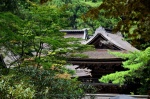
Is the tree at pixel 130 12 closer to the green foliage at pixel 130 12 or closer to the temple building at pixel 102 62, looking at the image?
the green foliage at pixel 130 12

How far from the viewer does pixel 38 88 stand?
16.5 feet

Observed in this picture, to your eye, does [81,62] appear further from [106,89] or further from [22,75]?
[22,75]

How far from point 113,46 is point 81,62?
162 centimetres

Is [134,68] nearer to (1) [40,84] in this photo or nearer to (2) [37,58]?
(2) [37,58]

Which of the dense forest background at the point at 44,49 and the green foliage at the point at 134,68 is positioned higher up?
the dense forest background at the point at 44,49

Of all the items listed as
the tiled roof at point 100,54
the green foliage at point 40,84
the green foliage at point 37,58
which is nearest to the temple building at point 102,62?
the tiled roof at point 100,54

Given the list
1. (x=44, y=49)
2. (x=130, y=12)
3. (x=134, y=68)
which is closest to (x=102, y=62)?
(x=134, y=68)

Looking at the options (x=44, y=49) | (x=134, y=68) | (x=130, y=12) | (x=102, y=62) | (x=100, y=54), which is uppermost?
(x=130, y=12)

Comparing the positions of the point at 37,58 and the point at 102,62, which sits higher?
the point at 37,58

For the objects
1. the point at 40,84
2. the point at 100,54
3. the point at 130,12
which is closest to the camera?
the point at 130,12

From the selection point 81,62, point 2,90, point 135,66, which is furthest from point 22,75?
point 81,62

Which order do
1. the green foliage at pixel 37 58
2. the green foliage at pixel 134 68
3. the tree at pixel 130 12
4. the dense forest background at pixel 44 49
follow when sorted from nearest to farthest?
the tree at pixel 130 12 → the dense forest background at pixel 44 49 → the green foliage at pixel 37 58 → the green foliage at pixel 134 68

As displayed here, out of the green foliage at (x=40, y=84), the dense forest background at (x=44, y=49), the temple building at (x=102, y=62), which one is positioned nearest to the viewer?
the dense forest background at (x=44, y=49)

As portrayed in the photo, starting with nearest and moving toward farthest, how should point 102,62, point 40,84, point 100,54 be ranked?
point 40,84 < point 102,62 < point 100,54
